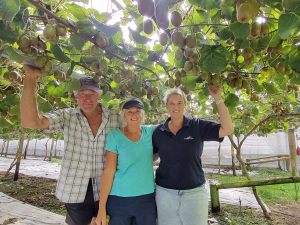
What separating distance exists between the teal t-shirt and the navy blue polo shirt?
10 cm

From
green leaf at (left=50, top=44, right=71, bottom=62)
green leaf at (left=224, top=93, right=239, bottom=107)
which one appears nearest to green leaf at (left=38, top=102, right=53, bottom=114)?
green leaf at (left=50, top=44, right=71, bottom=62)

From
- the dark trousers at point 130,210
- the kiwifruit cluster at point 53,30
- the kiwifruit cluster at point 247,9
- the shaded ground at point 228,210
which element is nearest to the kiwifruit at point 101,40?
the kiwifruit cluster at point 53,30

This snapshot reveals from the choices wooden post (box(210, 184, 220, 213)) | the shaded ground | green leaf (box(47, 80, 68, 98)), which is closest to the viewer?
green leaf (box(47, 80, 68, 98))

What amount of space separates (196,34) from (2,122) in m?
2.58

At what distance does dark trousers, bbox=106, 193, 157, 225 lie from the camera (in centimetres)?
161

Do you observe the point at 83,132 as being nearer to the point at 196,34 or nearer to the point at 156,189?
the point at 156,189

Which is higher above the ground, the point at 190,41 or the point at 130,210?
the point at 190,41

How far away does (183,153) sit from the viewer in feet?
5.37

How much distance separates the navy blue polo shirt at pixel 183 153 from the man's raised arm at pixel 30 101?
3.32 ft

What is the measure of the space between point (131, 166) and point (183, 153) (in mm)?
442

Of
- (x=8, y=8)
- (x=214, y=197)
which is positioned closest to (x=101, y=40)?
(x=8, y=8)

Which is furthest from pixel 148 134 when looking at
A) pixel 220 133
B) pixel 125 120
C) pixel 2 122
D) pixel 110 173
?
pixel 2 122

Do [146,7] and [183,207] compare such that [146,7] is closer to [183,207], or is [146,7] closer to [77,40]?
[77,40]

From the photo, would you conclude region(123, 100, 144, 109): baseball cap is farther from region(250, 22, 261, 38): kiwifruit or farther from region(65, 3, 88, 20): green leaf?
region(250, 22, 261, 38): kiwifruit
